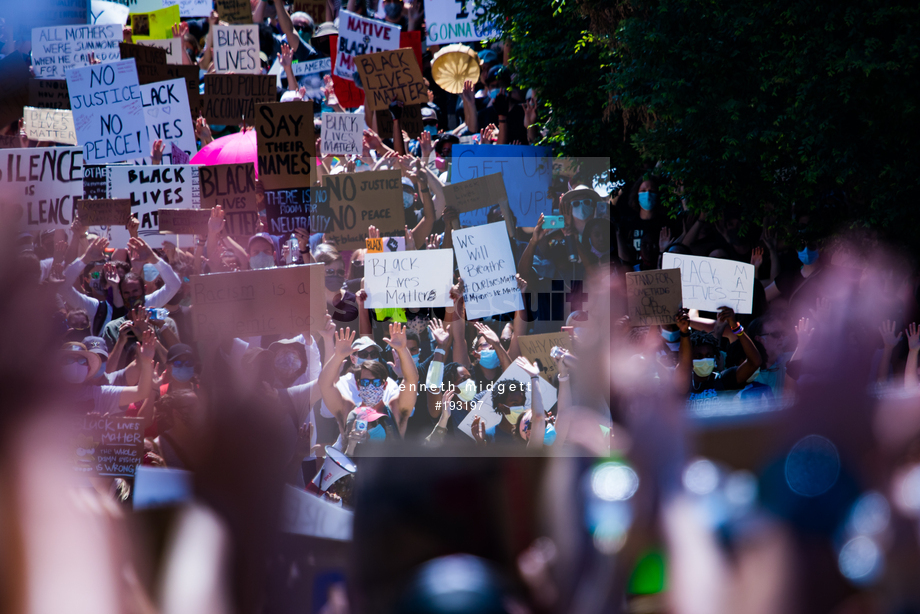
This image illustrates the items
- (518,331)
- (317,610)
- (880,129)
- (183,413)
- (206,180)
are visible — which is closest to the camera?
(317,610)

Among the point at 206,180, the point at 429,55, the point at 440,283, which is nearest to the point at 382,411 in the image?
the point at 440,283

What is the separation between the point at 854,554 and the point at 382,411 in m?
4.25

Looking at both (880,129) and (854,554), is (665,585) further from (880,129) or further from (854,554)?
(880,129)

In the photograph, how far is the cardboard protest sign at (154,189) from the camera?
7.11 meters

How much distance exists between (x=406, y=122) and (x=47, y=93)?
154 inches

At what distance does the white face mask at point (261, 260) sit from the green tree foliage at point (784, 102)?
2.97 m

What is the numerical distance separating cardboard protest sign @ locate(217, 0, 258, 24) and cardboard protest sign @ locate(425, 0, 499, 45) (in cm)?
240

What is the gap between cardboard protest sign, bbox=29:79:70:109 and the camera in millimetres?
9023

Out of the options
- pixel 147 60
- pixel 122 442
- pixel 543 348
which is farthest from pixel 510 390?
pixel 147 60

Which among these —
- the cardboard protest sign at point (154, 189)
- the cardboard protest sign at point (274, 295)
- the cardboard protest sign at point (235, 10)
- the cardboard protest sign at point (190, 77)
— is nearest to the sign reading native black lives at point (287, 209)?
the cardboard protest sign at point (154, 189)

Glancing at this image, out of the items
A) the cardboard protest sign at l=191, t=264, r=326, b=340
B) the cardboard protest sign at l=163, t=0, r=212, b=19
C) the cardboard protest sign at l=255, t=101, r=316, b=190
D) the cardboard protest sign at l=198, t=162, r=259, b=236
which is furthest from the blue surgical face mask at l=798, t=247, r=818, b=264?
→ the cardboard protest sign at l=163, t=0, r=212, b=19

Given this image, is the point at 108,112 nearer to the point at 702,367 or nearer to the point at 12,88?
the point at 12,88

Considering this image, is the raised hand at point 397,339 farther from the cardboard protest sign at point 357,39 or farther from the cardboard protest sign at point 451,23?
the cardboard protest sign at point 451,23

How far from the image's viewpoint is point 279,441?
108 cm
